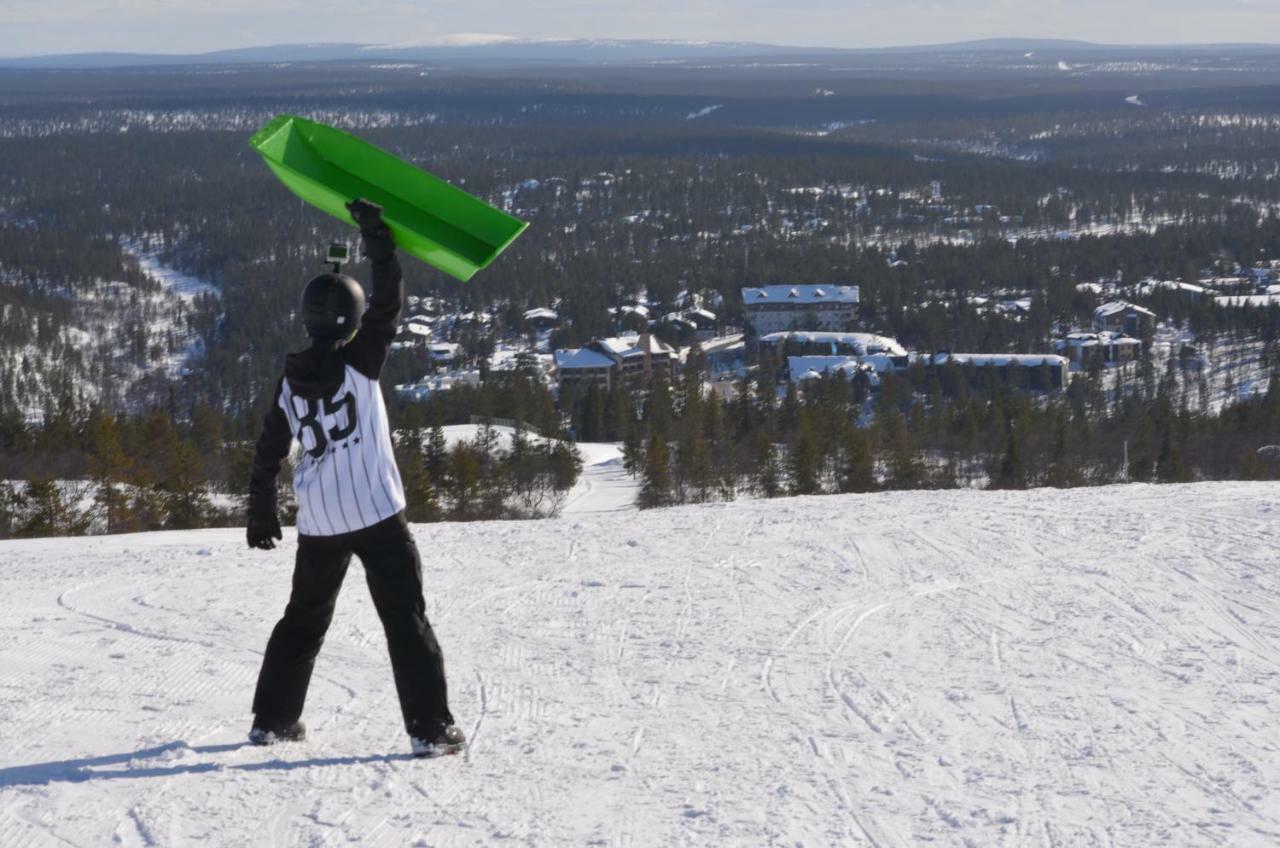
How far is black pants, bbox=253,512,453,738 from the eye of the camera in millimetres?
4047

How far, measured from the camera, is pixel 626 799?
384 cm

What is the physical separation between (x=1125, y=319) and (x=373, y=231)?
3398 inches

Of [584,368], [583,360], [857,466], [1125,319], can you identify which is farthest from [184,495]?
[1125,319]

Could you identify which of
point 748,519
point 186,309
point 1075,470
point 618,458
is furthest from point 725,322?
point 748,519

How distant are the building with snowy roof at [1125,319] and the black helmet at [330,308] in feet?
277

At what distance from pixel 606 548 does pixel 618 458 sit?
36435mm

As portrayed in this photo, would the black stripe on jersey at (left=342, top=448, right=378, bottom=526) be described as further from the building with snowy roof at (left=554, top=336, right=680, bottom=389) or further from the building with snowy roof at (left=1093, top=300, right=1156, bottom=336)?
the building with snowy roof at (left=1093, top=300, right=1156, bottom=336)

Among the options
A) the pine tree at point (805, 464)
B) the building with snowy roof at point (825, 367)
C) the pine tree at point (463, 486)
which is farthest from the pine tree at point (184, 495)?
the building with snowy roof at point (825, 367)

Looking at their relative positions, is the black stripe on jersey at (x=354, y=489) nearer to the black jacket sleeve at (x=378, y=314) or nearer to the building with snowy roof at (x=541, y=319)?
the black jacket sleeve at (x=378, y=314)

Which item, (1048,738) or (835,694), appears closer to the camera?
(1048,738)

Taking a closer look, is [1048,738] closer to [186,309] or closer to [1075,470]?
[1075,470]

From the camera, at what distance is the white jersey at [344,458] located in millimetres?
3971

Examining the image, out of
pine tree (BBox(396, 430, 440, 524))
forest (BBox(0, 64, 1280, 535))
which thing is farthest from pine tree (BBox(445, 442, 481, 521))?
pine tree (BBox(396, 430, 440, 524))

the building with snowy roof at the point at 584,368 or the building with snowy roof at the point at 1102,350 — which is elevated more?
the building with snowy roof at the point at 584,368
